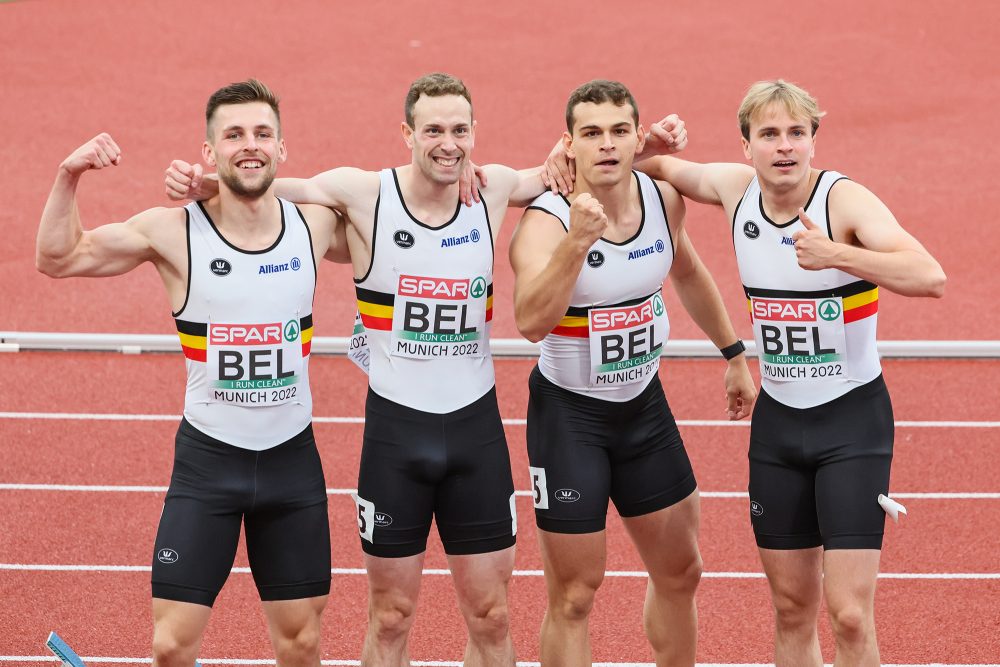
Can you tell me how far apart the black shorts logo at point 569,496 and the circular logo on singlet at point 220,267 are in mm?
1410

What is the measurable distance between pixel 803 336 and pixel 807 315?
0.25 feet

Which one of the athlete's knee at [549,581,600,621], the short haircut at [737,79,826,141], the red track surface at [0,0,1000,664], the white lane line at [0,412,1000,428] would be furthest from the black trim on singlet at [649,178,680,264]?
the white lane line at [0,412,1000,428]

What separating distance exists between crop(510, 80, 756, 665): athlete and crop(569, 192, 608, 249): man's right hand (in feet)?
0.49

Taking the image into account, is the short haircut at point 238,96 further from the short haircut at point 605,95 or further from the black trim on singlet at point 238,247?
the short haircut at point 605,95

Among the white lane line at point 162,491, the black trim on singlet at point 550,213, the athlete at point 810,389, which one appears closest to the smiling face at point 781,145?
the athlete at point 810,389

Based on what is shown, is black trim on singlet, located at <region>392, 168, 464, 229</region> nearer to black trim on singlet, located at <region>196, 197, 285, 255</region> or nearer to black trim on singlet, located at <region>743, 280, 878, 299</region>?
black trim on singlet, located at <region>196, 197, 285, 255</region>

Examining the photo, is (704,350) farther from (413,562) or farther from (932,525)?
(413,562)

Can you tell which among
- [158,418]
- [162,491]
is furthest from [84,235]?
[158,418]

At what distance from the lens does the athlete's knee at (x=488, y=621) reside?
4953 millimetres

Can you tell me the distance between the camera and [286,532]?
15.5 feet

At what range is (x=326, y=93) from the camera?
1552 cm

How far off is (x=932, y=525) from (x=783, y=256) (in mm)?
2908

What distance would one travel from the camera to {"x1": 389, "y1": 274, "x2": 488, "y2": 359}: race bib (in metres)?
4.87

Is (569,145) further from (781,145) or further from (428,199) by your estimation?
(781,145)
